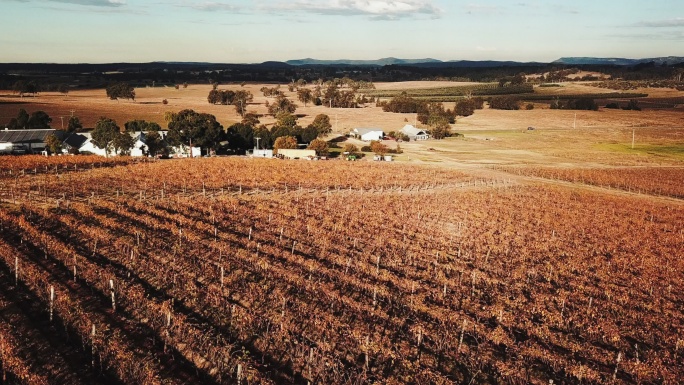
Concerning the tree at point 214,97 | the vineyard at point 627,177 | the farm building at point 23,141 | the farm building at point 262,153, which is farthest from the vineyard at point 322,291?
the tree at point 214,97

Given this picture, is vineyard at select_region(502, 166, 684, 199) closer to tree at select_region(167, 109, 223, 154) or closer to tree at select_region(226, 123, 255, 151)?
tree at select_region(226, 123, 255, 151)

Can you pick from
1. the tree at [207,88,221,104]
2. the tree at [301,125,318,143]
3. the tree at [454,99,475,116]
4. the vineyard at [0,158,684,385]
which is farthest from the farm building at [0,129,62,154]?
the tree at [454,99,475,116]

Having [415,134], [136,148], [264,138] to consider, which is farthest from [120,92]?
[264,138]

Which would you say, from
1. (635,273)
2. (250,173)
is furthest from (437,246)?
(250,173)

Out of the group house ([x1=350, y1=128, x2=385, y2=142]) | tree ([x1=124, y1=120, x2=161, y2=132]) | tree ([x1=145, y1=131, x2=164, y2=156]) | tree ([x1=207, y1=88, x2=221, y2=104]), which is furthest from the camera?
tree ([x1=207, y1=88, x2=221, y2=104])

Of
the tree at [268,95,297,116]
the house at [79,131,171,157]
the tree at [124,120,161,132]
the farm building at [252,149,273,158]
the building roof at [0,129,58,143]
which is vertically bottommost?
the farm building at [252,149,273,158]

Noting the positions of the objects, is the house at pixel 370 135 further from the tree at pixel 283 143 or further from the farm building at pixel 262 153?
the farm building at pixel 262 153

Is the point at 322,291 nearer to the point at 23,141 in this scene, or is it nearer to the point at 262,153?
the point at 262,153
